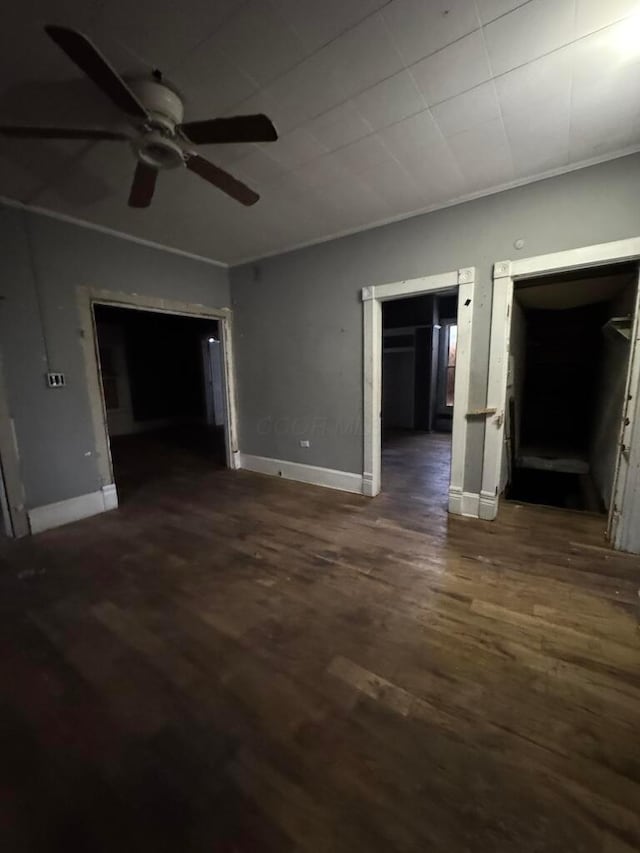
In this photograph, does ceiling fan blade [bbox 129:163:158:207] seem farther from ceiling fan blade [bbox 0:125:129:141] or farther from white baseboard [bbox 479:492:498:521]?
white baseboard [bbox 479:492:498:521]

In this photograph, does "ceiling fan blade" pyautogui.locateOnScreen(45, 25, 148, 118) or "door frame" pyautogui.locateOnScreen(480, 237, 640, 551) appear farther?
"door frame" pyautogui.locateOnScreen(480, 237, 640, 551)

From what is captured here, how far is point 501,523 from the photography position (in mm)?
2934

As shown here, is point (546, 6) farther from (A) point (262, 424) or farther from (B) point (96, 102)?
(A) point (262, 424)

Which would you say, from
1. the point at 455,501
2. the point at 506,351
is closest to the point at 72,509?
the point at 455,501

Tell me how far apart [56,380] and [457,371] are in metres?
3.62

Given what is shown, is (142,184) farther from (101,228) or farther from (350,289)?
(350,289)

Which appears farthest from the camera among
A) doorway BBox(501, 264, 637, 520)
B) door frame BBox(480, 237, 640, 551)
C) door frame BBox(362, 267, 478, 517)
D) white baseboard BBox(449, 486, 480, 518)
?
doorway BBox(501, 264, 637, 520)

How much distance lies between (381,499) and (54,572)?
9.24ft

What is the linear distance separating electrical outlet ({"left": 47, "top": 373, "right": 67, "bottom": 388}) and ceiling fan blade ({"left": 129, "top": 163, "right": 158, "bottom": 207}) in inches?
68.2

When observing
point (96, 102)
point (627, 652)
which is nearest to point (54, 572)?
point (96, 102)

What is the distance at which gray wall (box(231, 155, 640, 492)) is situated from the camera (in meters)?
2.38

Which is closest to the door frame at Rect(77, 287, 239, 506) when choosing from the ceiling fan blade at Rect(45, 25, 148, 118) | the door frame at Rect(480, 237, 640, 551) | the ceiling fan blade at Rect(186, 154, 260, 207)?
the ceiling fan blade at Rect(186, 154, 260, 207)

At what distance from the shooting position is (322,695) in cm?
142

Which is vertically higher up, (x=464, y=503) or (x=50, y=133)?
(x=50, y=133)
